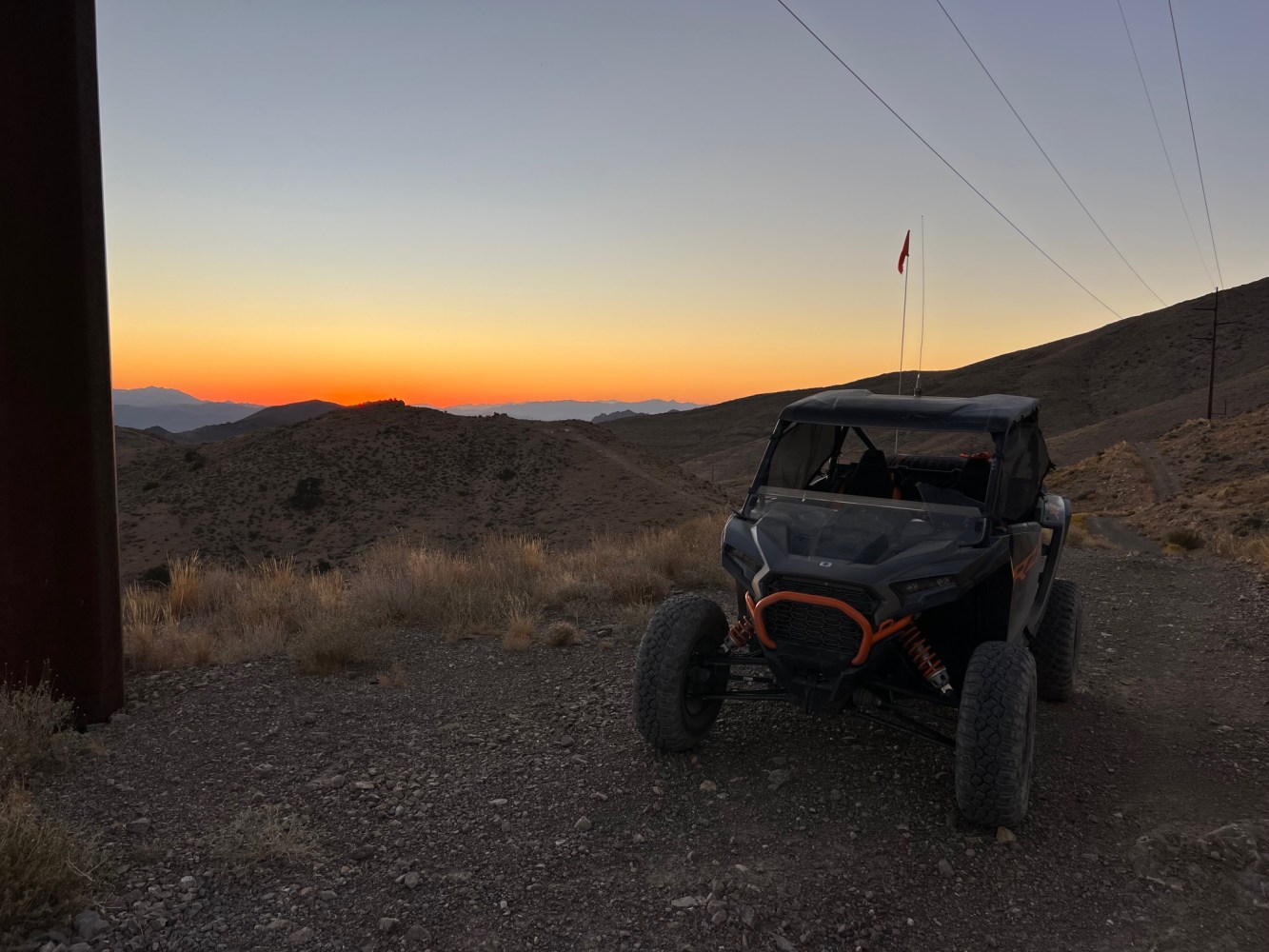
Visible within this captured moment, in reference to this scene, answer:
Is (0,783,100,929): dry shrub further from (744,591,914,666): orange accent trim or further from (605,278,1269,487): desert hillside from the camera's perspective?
(605,278,1269,487): desert hillside

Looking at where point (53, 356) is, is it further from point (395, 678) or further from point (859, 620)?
point (859, 620)

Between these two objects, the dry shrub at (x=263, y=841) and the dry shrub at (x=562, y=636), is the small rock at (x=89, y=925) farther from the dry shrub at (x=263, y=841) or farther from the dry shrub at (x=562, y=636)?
the dry shrub at (x=562, y=636)

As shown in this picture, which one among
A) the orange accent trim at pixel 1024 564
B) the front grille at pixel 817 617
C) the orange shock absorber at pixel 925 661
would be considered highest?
the orange accent trim at pixel 1024 564

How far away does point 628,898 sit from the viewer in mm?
3643

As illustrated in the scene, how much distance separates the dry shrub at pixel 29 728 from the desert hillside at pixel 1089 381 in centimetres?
5244

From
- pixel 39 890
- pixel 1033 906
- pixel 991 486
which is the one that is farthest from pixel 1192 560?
pixel 39 890

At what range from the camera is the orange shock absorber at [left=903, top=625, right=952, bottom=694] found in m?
4.43

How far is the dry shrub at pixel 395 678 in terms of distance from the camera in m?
6.46

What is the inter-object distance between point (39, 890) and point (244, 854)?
0.76m

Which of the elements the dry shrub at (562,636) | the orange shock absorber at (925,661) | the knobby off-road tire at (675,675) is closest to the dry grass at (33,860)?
the knobby off-road tire at (675,675)

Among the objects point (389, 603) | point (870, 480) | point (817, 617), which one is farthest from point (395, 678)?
point (870, 480)

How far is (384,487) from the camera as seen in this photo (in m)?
40.1

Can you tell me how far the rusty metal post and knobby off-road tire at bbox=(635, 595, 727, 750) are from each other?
3555mm

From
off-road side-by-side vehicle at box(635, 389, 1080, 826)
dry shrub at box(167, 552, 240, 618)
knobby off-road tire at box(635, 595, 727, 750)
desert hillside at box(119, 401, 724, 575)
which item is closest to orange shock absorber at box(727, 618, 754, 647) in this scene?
off-road side-by-side vehicle at box(635, 389, 1080, 826)
